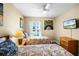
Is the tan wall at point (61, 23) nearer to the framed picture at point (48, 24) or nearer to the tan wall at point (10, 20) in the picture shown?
the framed picture at point (48, 24)

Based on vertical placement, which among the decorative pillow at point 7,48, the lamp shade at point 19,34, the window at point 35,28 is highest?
the window at point 35,28

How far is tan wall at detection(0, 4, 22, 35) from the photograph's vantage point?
141 centimetres

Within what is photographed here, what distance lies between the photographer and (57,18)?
1539 mm

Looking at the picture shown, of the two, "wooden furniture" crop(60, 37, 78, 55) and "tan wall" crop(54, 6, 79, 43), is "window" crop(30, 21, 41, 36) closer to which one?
"tan wall" crop(54, 6, 79, 43)

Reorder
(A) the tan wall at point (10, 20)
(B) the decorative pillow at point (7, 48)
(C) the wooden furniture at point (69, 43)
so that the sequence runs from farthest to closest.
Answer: (C) the wooden furniture at point (69, 43), (A) the tan wall at point (10, 20), (B) the decorative pillow at point (7, 48)

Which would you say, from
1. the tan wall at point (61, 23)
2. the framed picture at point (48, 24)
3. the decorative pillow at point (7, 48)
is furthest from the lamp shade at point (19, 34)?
the tan wall at point (61, 23)

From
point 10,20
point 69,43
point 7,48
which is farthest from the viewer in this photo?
point 69,43

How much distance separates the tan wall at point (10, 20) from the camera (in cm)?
141

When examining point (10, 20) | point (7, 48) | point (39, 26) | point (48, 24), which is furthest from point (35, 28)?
point (7, 48)

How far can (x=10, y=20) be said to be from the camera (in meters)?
1.44

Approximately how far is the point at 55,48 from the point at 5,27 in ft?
2.56

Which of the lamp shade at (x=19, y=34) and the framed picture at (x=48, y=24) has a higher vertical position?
the framed picture at (x=48, y=24)

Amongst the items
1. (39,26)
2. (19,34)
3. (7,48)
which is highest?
(39,26)

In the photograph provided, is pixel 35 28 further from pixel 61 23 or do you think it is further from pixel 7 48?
pixel 7 48
